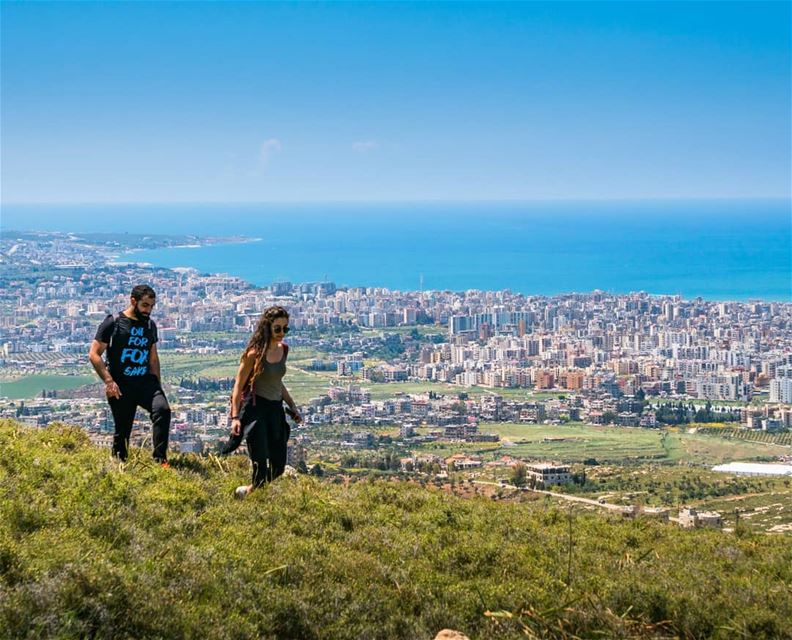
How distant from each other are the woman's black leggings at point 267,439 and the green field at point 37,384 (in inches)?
1168

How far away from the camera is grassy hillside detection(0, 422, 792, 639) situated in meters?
3.61

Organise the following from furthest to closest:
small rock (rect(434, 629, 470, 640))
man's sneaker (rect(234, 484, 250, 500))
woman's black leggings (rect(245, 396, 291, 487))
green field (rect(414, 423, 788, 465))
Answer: green field (rect(414, 423, 788, 465)), woman's black leggings (rect(245, 396, 291, 487)), man's sneaker (rect(234, 484, 250, 500)), small rock (rect(434, 629, 470, 640))

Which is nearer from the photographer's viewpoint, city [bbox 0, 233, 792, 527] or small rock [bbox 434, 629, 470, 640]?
small rock [bbox 434, 629, 470, 640]

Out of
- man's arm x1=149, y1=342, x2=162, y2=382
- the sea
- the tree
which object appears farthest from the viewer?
the sea

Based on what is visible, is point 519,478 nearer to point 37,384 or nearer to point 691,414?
point 691,414

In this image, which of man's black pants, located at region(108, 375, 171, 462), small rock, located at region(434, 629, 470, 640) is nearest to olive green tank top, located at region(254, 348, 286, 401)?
man's black pants, located at region(108, 375, 171, 462)

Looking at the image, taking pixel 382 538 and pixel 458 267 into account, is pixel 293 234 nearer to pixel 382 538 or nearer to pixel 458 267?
pixel 458 267

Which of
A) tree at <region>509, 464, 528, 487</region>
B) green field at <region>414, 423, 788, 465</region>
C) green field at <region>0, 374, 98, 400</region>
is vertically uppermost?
tree at <region>509, 464, 528, 487</region>

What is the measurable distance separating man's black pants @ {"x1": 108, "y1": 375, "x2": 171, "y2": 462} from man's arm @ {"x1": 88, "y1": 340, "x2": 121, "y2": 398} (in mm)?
73

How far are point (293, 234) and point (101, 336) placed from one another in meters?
154

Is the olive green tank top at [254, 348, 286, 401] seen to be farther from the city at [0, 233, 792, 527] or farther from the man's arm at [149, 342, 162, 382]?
the city at [0, 233, 792, 527]

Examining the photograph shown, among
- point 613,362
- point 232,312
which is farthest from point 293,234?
point 613,362

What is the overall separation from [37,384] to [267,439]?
33905mm

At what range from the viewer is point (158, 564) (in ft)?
13.0
